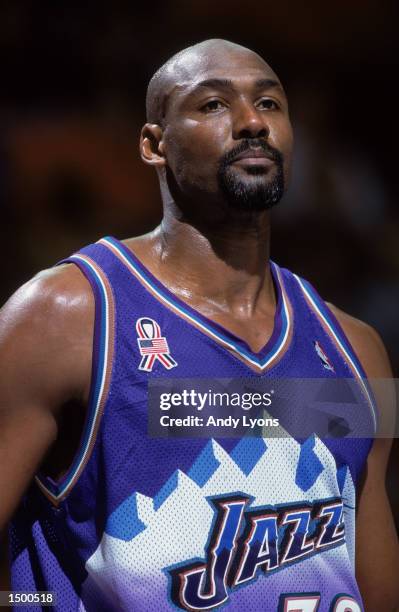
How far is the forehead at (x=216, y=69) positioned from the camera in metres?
2.37

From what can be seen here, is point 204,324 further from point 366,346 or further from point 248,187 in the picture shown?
point 366,346

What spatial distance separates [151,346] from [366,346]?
0.62 m

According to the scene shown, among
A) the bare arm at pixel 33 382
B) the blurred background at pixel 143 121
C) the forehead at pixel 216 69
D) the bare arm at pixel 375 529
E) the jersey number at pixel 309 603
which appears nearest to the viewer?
the bare arm at pixel 33 382

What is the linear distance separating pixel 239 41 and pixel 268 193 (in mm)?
3445

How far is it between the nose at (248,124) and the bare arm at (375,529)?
571mm

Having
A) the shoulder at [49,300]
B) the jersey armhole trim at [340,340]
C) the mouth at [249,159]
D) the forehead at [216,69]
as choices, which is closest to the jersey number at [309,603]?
the jersey armhole trim at [340,340]

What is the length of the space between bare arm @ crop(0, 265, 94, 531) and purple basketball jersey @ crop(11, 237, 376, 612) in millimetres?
50

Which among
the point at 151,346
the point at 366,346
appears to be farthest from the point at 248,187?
the point at 366,346

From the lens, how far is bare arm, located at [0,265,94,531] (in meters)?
2.08

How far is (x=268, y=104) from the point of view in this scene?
7.86 feet

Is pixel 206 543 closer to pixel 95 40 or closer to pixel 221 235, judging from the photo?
pixel 221 235

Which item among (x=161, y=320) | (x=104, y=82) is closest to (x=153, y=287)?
(x=161, y=320)

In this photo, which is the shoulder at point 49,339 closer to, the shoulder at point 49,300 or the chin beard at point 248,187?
the shoulder at point 49,300

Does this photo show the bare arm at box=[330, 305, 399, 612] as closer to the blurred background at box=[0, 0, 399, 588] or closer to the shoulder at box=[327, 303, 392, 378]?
the shoulder at box=[327, 303, 392, 378]
